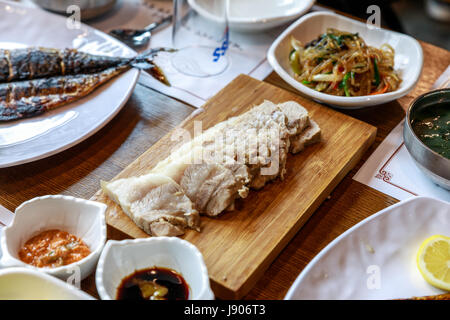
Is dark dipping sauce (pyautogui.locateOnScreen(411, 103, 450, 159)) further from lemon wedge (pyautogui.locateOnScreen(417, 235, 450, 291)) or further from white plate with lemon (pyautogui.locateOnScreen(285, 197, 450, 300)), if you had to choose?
lemon wedge (pyautogui.locateOnScreen(417, 235, 450, 291))

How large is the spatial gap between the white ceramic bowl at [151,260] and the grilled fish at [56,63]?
135cm

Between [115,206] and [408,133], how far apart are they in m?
1.51

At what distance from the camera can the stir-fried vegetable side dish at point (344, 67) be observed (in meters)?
2.96

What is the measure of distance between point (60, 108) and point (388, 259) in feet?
6.38

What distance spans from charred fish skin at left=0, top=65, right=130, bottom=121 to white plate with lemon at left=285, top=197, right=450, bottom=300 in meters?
1.70

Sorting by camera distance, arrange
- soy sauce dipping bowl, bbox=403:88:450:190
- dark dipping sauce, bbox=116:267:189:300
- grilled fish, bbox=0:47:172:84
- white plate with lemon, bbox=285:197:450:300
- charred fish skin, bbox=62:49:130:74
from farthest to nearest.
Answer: charred fish skin, bbox=62:49:130:74
grilled fish, bbox=0:47:172:84
soy sauce dipping bowl, bbox=403:88:450:190
white plate with lemon, bbox=285:197:450:300
dark dipping sauce, bbox=116:267:189:300

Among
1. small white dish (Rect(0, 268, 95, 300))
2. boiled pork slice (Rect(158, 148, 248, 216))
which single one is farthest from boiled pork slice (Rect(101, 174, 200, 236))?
small white dish (Rect(0, 268, 95, 300))

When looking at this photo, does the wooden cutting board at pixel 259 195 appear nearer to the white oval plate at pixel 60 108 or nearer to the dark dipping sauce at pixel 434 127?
the dark dipping sauce at pixel 434 127

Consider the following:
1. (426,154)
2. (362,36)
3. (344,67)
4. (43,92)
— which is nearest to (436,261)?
(426,154)

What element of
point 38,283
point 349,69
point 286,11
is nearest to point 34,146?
point 38,283

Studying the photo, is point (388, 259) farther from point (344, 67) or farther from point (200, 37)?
point (200, 37)

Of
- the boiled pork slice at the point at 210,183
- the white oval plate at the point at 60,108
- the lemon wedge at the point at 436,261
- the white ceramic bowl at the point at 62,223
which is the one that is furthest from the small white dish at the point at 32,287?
the lemon wedge at the point at 436,261

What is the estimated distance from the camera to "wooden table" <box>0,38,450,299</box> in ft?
7.23

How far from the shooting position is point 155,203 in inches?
85.0
